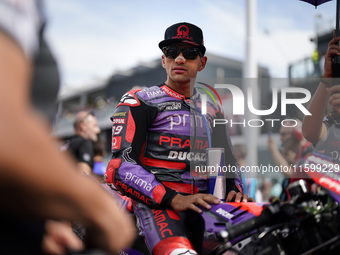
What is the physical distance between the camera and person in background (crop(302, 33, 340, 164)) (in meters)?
2.29

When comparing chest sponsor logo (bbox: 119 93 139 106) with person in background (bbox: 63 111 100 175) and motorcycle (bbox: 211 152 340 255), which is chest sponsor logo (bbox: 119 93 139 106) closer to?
motorcycle (bbox: 211 152 340 255)

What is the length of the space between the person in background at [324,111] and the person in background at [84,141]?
13.4 ft

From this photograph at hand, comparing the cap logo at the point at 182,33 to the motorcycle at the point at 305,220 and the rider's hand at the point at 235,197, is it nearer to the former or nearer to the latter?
the rider's hand at the point at 235,197

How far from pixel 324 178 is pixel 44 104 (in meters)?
1.23

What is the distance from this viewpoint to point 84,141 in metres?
6.38

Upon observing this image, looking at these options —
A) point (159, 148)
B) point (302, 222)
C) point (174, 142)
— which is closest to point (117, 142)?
point (159, 148)

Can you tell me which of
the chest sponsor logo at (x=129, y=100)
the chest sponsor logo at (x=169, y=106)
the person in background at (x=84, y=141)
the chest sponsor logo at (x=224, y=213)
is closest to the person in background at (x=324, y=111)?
the chest sponsor logo at (x=224, y=213)

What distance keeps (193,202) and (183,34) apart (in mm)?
1294

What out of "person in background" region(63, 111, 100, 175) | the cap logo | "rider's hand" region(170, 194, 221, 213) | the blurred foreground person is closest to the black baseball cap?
the cap logo

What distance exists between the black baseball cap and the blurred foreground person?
186 cm

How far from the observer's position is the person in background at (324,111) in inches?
90.2

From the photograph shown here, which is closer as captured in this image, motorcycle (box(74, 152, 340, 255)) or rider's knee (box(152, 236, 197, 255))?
motorcycle (box(74, 152, 340, 255))

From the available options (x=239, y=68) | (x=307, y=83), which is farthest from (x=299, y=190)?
(x=239, y=68)

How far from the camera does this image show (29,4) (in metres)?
0.98
